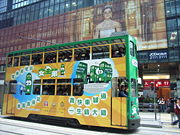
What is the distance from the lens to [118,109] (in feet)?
24.7

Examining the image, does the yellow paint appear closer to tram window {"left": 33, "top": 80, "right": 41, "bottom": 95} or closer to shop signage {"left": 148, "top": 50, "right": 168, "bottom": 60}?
tram window {"left": 33, "top": 80, "right": 41, "bottom": 95}

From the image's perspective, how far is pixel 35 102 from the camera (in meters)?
10.0

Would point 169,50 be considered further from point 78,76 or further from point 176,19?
point 78,76

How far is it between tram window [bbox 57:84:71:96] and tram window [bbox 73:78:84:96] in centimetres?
34

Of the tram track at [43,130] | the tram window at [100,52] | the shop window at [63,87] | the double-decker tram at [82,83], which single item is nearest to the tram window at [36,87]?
the double-decker tram at [82,83]

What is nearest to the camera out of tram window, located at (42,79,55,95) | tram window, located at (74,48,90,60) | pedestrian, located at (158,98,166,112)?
tram window, located at (74,48,90,60)

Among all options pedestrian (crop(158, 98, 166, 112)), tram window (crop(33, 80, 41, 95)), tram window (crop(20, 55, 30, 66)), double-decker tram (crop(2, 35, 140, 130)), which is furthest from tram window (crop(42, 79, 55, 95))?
pedestrian (crop(158, 98, 166, 112))

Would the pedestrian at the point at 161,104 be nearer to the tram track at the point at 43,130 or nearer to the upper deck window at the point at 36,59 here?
the tram track at the point at 43,130

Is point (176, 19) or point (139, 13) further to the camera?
point (139, 13)

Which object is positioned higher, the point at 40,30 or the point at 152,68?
the point at 40,30

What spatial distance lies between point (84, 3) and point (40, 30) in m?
11.5

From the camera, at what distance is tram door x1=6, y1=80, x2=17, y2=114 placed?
36.6ft

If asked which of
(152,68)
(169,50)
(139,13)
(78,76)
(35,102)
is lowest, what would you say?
(35,102)

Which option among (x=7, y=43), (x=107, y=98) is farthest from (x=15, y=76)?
(x=7, y=43)
